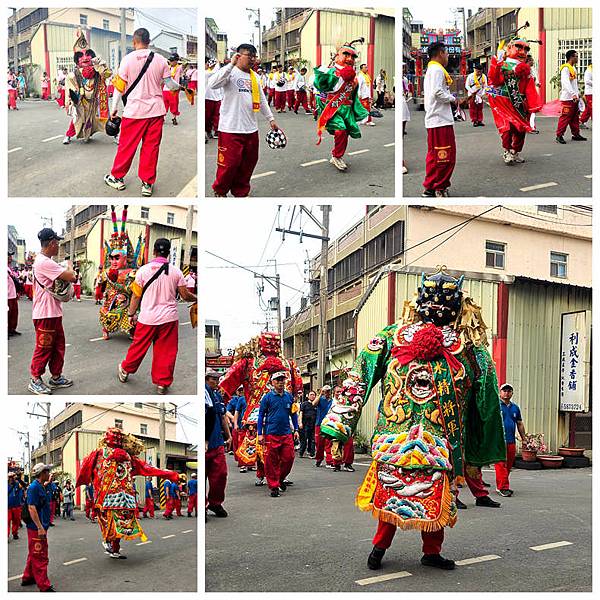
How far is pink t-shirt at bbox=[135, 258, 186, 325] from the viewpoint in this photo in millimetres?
6324

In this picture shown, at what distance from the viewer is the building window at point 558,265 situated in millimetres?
10766

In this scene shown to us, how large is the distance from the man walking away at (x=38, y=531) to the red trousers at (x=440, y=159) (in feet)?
11.7

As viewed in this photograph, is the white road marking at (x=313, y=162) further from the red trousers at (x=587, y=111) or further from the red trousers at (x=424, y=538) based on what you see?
the red trousers at (x=424, y=538)

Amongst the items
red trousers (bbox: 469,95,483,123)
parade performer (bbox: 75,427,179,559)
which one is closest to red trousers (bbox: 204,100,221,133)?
red trousers (bbox: 469,95,483,123)

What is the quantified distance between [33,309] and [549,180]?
408 centimetres

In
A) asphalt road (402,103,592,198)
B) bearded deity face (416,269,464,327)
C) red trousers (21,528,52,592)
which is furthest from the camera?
asphalt road (402,103,592,198)

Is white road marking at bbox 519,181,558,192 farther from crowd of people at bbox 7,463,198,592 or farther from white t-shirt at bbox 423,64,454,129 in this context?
crowd of people at bbox 7,463,198,592

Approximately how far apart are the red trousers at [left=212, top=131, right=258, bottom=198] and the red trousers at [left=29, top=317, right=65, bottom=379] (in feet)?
5.21

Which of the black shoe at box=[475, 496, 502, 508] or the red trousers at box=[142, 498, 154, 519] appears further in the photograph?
the red trousers at box=[142, 498, 154, 519]

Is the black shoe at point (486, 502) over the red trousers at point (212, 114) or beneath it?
beneath

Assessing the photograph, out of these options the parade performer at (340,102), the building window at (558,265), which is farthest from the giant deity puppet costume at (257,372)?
the building window at (558,265)

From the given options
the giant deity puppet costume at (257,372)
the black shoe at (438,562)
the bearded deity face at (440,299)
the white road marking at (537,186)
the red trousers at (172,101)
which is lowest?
the black shoe at (438,562)

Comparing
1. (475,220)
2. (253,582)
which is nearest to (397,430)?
(253,582)

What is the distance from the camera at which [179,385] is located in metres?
6.39
